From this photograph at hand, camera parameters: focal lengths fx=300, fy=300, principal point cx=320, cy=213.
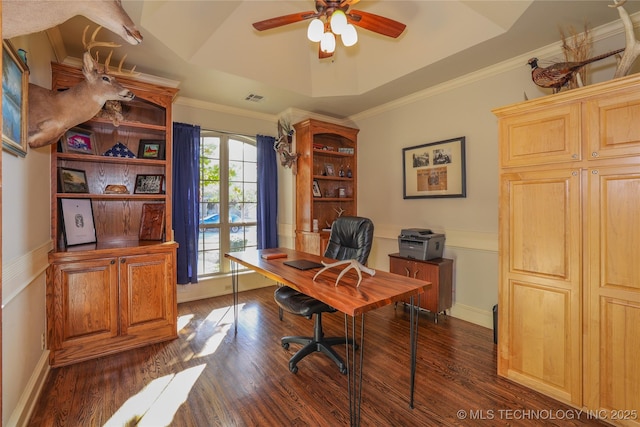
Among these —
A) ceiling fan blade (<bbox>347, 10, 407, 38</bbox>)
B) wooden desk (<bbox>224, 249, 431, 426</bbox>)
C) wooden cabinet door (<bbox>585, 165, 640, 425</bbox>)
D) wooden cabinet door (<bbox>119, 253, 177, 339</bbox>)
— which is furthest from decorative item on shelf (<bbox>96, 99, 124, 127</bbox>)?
wooden cabinet door (<bbox>585, 165, 640, 425</bbox>)

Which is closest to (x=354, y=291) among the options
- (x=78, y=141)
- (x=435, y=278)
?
(x=435, y=278)

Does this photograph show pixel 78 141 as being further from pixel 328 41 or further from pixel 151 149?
pixel 328 41

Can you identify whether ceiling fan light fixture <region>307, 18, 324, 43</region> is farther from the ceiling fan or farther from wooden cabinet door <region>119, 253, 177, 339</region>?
wooden cabinet door <region>119, 253, 177, 339</region>

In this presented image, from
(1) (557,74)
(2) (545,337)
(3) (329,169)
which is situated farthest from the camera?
(3) (329,169)

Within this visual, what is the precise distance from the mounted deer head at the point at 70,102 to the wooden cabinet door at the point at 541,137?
9.56 feet

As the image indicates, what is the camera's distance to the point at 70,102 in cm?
225

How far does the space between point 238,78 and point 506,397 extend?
12.0 feet

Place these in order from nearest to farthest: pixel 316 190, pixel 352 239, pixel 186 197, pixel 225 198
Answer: pixel 352 239 < pixel 186 197 < pixel 225 198 < pixel 316 190

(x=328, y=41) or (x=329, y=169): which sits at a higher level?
(x=328, y=41)

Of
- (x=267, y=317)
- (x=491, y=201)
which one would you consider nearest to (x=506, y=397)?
(x=491, y=201)

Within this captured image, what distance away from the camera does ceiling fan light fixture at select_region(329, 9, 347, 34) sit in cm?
185

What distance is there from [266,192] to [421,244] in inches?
92.2

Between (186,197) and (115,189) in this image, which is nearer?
(115,189)

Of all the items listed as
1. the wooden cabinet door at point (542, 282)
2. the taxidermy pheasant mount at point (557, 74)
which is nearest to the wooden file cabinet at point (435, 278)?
the wooden cabinet door at point (542, 282)
